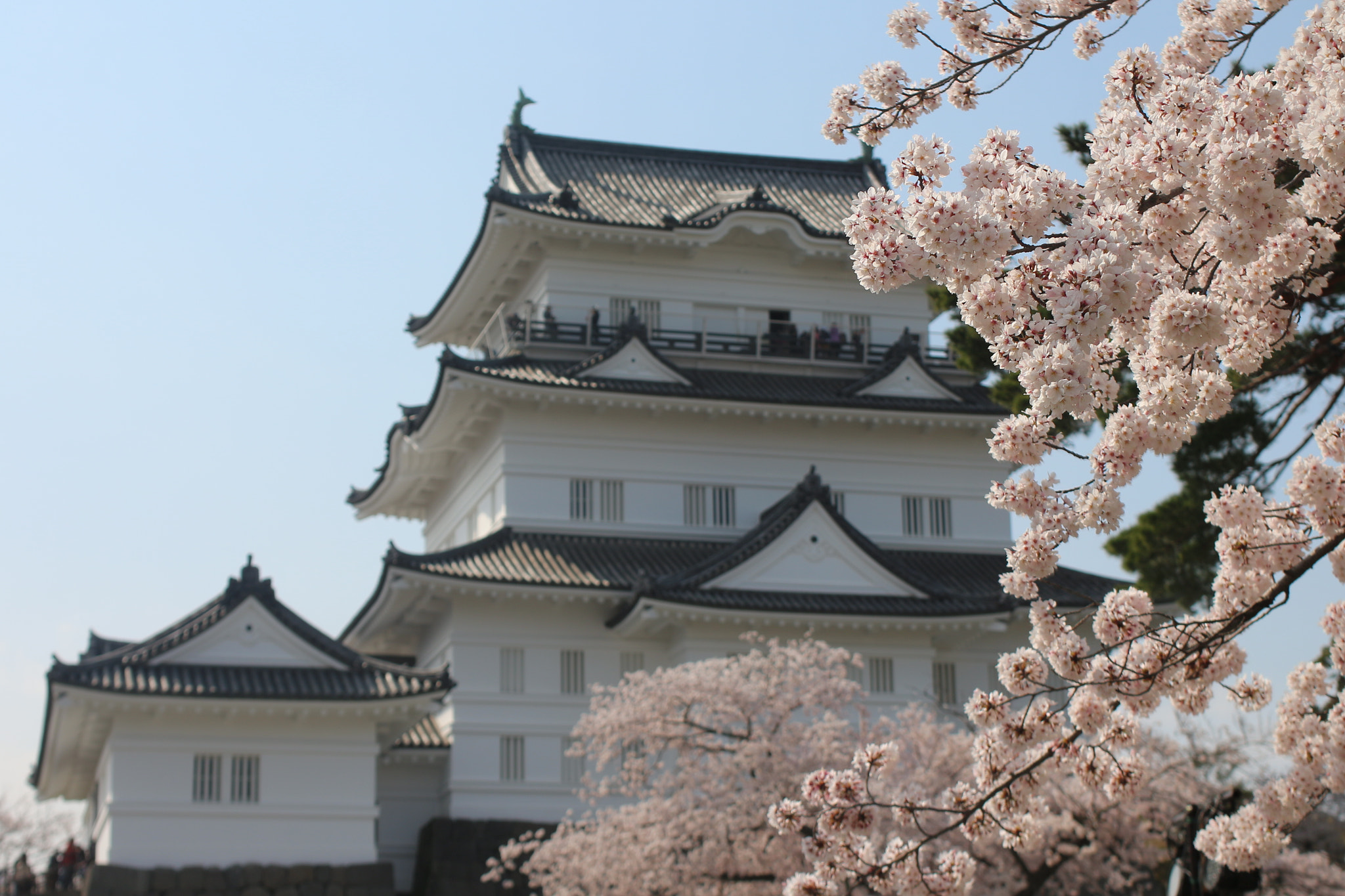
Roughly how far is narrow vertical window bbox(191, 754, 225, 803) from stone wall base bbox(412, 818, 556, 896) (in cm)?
340

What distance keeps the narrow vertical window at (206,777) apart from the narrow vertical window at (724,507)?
9.41 meters

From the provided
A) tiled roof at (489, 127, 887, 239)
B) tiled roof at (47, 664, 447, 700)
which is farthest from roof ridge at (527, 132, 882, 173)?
tiled roof at (47, 664, 447, 700)

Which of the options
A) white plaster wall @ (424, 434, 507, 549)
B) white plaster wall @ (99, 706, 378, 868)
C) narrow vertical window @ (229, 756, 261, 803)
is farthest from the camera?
white plaster wall @ (424, 434, 507, 549)

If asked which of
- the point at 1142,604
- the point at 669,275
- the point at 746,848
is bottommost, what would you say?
the point at 746,848

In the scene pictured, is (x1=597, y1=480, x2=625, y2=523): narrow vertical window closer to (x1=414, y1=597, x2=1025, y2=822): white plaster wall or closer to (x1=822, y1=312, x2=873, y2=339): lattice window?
(x1=414, y1=597, x2=1025, y2=822): white plaster wall

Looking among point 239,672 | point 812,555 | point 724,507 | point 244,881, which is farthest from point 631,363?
point 244,881

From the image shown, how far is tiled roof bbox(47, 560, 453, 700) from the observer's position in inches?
766

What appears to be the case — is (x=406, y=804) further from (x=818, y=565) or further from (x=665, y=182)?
(x=665, y=182)

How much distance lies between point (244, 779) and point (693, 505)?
29.9ft

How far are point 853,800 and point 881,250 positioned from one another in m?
3.32

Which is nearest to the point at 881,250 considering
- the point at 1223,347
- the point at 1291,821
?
the point at 1223,347

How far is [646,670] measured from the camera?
23922mm

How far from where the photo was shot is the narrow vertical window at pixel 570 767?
23.0m

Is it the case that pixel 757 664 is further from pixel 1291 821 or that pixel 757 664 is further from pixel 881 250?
pixel 881 250
